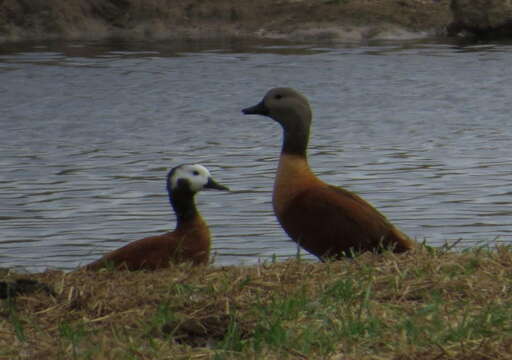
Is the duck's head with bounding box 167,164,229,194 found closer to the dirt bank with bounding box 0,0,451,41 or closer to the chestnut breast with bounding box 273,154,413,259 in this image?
the chestnut breast with bounding box 273,154,413,259

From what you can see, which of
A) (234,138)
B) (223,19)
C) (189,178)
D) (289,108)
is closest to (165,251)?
(189,178)

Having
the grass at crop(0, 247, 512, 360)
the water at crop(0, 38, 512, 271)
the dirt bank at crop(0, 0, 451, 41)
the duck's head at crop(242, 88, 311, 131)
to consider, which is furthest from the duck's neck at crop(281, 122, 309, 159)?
the dirt bank at crop(0, 0, 451, 41)

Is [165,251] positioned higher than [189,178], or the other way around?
[189,178]

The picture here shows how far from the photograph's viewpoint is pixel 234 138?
1523 cm

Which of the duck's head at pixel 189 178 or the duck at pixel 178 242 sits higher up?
the duck's head at pixel 189 178

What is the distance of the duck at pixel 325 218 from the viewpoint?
7113 millimetres

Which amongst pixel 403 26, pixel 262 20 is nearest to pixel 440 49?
pixel 403 26

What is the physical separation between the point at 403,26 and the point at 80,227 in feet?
59.5

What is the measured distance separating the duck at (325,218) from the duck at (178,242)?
0.56 m

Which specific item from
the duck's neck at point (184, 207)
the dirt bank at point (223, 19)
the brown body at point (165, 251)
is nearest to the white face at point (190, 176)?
the duck's neck at point (184, 207)

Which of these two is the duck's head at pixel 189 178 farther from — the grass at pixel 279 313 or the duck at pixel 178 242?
the grass at pixel 279 313

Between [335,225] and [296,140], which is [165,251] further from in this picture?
[296,140]

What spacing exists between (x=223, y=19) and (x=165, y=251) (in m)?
21.7

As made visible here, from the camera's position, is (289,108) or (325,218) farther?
(289,108)
